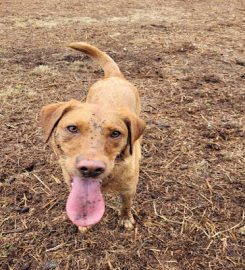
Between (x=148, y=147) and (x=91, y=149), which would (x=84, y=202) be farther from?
(x=148, y=147)

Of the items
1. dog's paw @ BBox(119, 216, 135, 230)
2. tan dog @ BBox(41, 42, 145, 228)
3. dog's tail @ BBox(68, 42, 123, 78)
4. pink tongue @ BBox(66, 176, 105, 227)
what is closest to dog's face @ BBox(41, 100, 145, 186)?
tan dog @ BBox(41, 42, 145, 228)

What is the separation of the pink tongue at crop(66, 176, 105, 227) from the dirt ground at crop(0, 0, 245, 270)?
55 centimetres

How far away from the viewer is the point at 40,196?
3971 millimetres

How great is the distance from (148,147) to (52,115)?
1817 millimetres

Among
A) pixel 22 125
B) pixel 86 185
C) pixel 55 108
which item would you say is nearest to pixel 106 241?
pixel 86 185

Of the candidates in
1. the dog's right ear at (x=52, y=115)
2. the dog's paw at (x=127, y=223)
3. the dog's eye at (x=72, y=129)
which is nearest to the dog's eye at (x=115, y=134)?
the dog's eye at (x=72, y=129)

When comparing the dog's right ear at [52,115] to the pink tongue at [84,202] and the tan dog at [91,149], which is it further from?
the pink tongue at [84,202]

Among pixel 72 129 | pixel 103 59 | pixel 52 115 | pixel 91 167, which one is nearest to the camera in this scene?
pixel 91 167

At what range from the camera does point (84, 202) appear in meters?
2.96

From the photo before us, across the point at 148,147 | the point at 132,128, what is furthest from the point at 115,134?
the point at 148,147

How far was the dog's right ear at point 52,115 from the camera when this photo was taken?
3027 mm


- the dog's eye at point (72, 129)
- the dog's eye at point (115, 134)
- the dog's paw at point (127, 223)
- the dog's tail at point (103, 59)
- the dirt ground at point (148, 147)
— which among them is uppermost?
the dog's eye at point (72, 129)

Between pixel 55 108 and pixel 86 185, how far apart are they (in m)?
0.61

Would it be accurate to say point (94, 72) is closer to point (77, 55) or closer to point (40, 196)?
point (77, 55)
